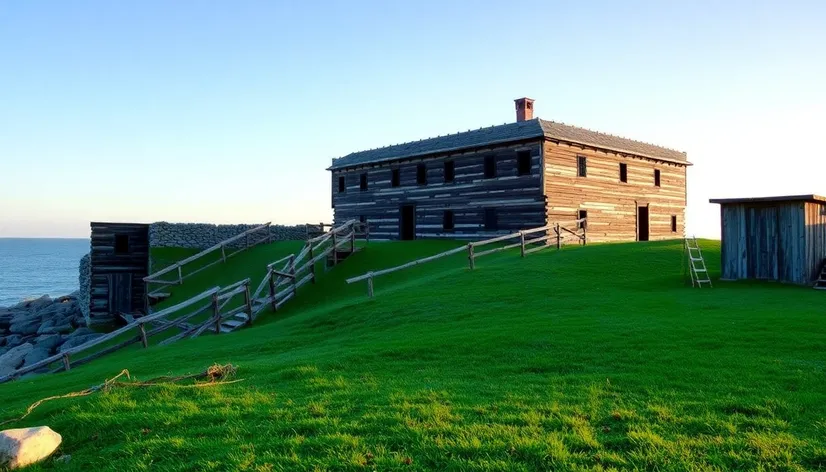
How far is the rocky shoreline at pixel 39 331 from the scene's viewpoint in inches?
972

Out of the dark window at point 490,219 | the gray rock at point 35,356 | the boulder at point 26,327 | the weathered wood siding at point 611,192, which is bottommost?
the boulder at point 26,327

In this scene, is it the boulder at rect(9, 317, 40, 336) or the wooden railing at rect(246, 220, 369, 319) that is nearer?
the wooden railing at rect(246, 220, 369, 319)

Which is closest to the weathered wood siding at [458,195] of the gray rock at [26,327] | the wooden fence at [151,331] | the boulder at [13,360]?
the wooden fence at [151,331]

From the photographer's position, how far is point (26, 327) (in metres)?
34.2

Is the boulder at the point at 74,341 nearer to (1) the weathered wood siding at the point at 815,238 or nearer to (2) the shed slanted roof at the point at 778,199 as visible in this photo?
(2) the shed slanted roof at the point at 778,199

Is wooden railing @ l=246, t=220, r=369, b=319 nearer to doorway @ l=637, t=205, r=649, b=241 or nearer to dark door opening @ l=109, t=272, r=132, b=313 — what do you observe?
dark door opening @ l=109, t=272, r=132, b=313

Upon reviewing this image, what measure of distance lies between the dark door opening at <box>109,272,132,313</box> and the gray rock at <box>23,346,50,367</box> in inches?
244

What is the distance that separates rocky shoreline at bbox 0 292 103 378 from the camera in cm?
2469

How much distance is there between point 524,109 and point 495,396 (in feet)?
97.4

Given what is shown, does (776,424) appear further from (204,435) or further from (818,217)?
(818,217)

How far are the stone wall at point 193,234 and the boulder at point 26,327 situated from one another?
27.4 feet

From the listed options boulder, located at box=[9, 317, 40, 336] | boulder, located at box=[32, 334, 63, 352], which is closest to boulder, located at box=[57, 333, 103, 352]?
boulder, located at box=[32, 334, 63, 352]

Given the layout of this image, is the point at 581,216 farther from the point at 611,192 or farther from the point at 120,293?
the point at 120,293

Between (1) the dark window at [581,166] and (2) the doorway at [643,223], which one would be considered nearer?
(1) the dark window at [581,166]
